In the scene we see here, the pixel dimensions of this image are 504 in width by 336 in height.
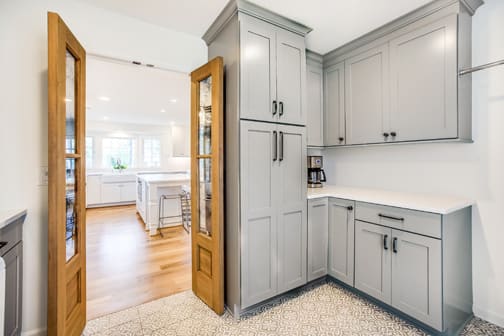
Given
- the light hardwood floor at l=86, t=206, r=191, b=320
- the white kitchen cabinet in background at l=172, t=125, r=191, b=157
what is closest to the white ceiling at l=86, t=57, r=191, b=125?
the white kitchen cabinet in background at l=172, t=125, r=191, b=157

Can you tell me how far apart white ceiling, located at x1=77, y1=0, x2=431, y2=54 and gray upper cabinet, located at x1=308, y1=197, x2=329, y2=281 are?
5.52ft

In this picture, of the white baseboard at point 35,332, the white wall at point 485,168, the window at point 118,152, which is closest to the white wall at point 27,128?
the white baseboard at point 35,332

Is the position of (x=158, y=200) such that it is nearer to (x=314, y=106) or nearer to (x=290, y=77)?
(x=314, y=106)

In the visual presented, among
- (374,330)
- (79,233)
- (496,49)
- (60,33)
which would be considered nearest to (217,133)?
(60,33)

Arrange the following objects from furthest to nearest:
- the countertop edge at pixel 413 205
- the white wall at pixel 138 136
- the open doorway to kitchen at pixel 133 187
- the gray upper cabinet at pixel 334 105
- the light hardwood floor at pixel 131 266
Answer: the white wall at pixel 138 136 < the gray upper cabinet at pixel 334 105 < the open doorway to kitchen at pixel 133 187 < the light hardwood floor at pixel 131 266 < the countertop edge at pixel 413 205

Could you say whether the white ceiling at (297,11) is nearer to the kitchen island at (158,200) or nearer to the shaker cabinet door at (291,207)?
the shaker cabinet door at (291,207)

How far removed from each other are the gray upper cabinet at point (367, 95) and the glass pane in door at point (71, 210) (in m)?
2.58

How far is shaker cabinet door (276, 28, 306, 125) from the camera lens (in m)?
2.12

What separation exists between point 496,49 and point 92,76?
458cm

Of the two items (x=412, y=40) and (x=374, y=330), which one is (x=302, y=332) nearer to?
(x=374, y=330)

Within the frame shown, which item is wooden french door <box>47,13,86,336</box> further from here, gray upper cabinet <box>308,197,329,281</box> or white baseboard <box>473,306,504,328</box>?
white baseboard <box>473,306,504,328</box>

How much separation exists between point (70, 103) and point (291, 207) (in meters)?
1.94

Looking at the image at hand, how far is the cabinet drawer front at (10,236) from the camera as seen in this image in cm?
137

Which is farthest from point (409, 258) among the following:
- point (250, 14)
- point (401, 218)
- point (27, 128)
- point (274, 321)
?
point (27, 128)
